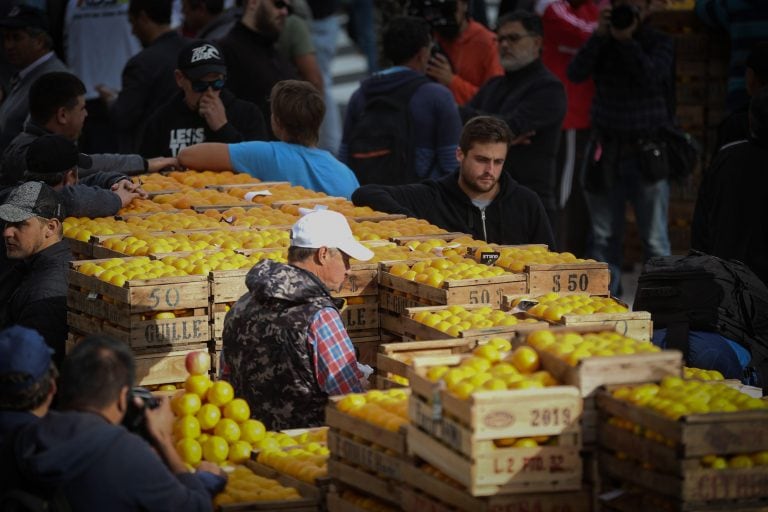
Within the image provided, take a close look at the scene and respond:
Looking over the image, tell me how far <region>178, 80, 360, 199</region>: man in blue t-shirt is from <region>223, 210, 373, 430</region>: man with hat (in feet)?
12.1

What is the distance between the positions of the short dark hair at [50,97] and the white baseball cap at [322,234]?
3750 mm

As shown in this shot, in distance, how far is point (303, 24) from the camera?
15.2 meters

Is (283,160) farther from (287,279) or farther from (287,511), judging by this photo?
(287,511)

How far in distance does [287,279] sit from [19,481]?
1991 mm

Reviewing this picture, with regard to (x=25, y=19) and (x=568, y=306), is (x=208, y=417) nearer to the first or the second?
(x=568, y=306)

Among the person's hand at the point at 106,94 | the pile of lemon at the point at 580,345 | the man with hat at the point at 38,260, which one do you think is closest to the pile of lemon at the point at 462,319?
the pile of lemon at the point at 580,345


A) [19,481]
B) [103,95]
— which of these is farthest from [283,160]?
[19,481]

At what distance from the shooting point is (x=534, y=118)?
12797 millimetres

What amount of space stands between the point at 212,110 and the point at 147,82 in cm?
172

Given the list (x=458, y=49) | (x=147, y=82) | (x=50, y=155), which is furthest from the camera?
(x=458, y=49)

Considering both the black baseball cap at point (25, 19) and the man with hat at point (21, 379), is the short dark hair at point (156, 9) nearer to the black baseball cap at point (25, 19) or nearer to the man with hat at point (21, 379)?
the black baseball cap at point (25, 19)

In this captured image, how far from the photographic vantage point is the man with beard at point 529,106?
12805mm

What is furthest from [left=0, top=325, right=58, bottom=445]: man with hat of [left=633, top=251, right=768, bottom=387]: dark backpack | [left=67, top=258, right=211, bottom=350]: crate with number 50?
[left=633, top=251, right=768, bottom=387]: dark backpack

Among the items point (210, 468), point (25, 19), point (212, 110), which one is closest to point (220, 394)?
point (210, 468)
